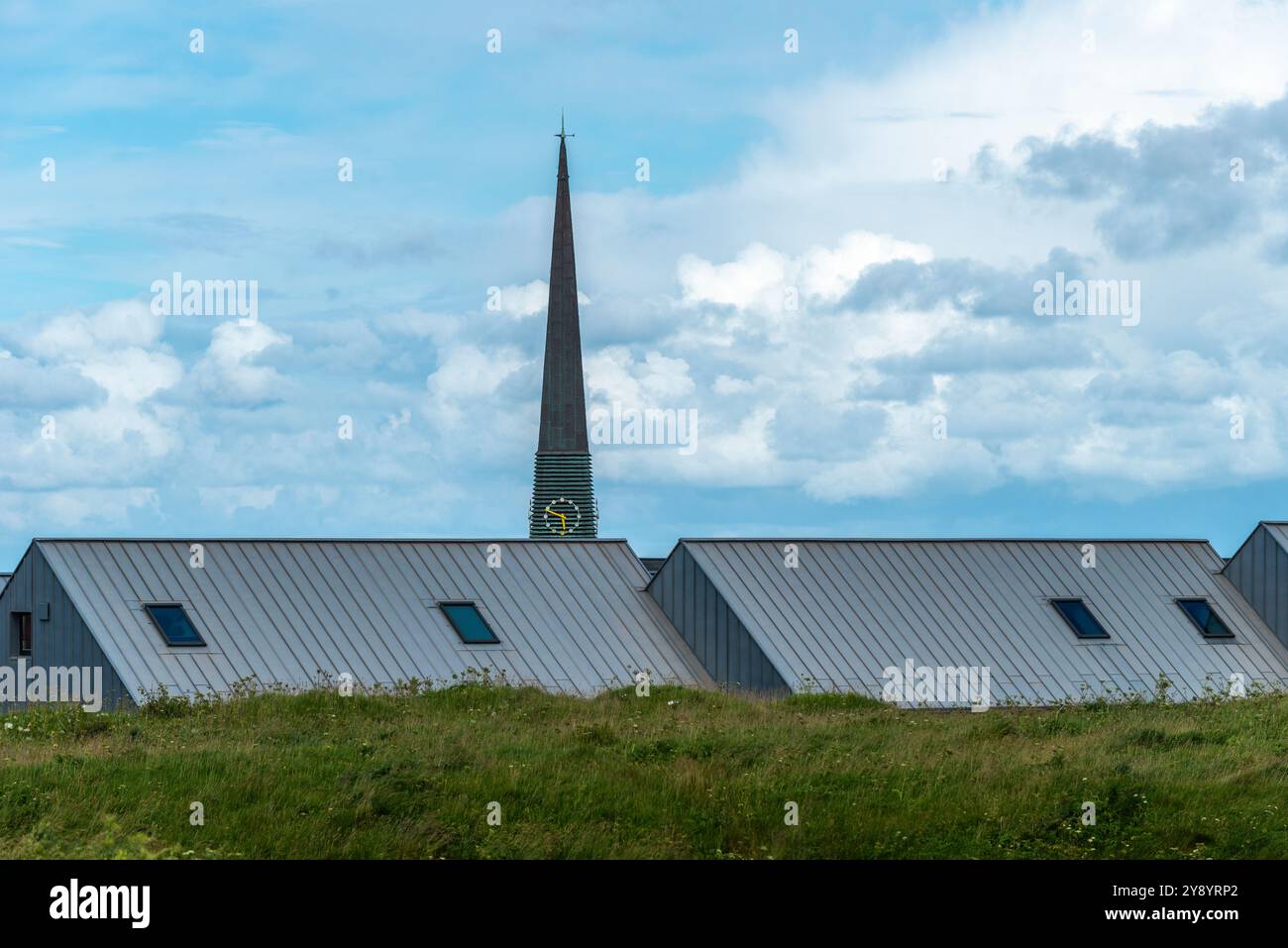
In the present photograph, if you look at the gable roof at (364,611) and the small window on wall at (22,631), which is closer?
the gable roof at (364,611)

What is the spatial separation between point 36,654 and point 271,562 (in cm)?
482

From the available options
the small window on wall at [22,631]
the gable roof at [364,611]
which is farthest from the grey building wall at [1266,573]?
the small window on wall at [22,631]

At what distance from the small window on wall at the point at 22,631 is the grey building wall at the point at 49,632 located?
4cm

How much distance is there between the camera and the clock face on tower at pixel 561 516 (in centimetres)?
5309

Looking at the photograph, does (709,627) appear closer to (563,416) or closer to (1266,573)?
(1266,573)

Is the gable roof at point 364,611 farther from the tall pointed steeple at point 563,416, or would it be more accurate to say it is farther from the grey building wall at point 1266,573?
the tall pointed steeple at point 563,416

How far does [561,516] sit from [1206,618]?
22907 millimetres

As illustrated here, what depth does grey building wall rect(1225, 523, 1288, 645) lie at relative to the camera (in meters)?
37.5

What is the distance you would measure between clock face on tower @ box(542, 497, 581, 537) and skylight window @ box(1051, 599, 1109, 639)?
20.3 meters

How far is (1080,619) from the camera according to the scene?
118 ft

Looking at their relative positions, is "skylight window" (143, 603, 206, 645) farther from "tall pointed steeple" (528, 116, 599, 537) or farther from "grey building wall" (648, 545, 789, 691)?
"tall pointed steeple" (528, 116, 599, 537)
